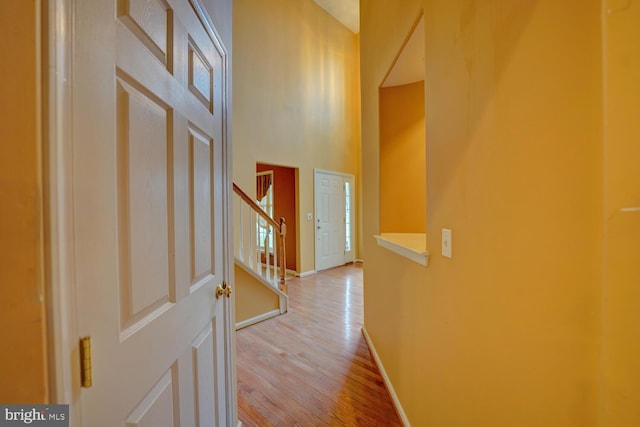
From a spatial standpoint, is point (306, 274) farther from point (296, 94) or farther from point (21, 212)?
point (21, 212)

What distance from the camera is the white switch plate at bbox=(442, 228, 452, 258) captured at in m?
1.02

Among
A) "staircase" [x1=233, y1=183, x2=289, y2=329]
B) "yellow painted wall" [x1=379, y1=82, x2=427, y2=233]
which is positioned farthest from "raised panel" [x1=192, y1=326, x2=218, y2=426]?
"staircase" [x1=233, y1=183, x2=289, y2=329]

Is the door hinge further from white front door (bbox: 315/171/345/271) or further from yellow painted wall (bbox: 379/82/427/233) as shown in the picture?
white front door (bbox: 315/171/345/271)

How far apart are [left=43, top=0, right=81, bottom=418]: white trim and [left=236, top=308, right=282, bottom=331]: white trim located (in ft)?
8.12

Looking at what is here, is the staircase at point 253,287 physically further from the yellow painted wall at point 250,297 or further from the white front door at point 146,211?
the white front door at point 146,211

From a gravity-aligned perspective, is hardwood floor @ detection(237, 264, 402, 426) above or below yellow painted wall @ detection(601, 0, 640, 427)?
below

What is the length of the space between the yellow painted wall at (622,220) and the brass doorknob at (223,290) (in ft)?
3.92

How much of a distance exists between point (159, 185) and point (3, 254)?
0.38m

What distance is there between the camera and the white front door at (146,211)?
0.49 meters

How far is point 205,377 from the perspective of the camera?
1018 millimetres

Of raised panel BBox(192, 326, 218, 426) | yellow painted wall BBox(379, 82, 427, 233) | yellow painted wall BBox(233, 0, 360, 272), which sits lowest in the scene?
raised panel BBox(192, 326, 218, 426)

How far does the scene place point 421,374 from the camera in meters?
1.26

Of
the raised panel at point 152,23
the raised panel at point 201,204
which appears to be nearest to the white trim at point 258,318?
the raised panel at point 201,204

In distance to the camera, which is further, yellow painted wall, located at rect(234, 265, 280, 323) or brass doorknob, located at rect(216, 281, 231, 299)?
yellow painted wall, located at rect(234, 265, 280, 323)
